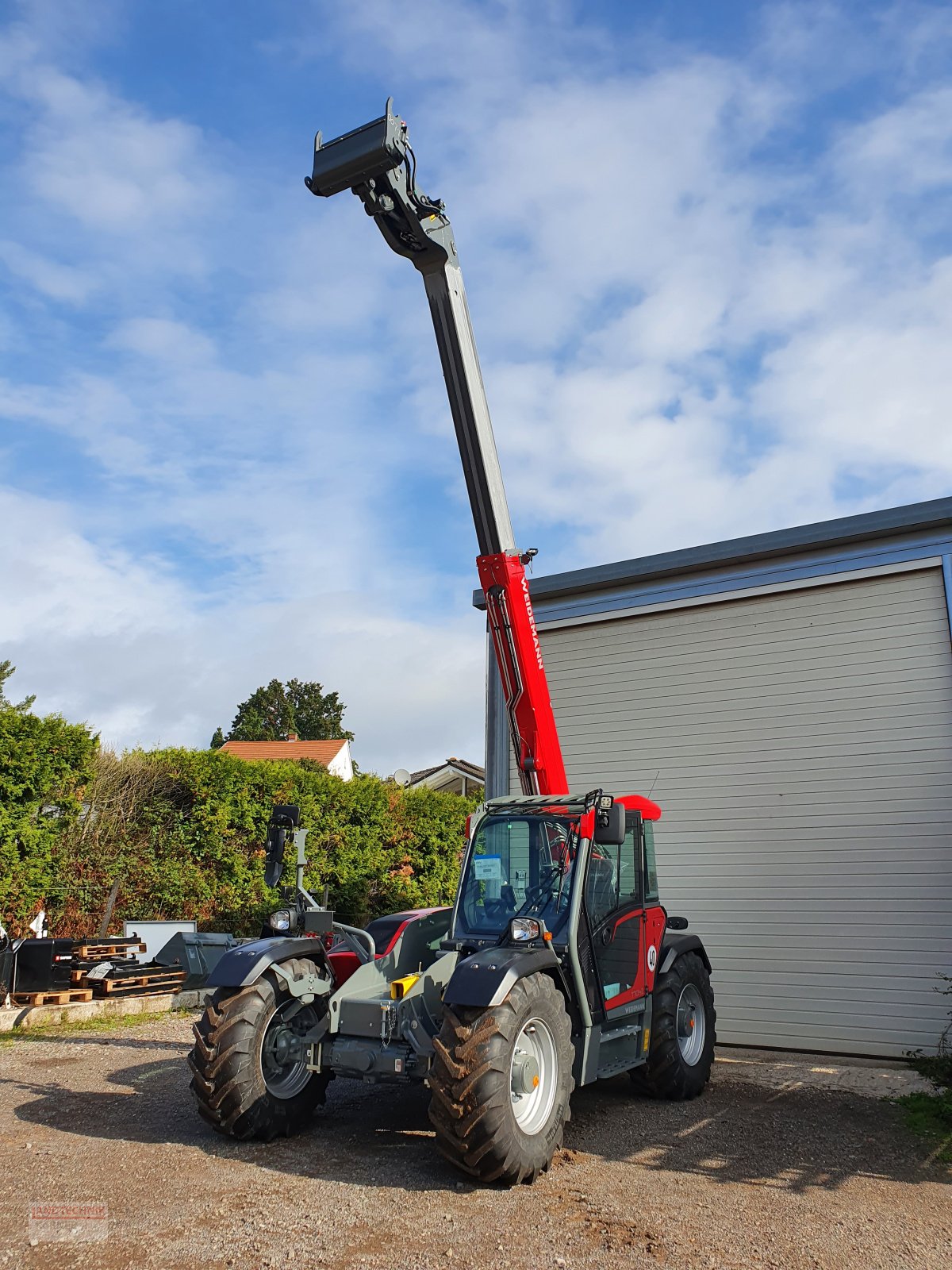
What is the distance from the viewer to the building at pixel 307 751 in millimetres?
37125

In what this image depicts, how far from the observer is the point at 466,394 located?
22.2 ft

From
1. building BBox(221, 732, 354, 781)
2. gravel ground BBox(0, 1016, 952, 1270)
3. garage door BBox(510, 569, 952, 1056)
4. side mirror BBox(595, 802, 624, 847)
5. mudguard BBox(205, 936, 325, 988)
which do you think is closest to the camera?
gravel ground BBox(0, 1016, 952, 1270)

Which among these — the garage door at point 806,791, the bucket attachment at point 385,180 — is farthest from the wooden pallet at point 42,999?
the bucket attachment at point 385,180

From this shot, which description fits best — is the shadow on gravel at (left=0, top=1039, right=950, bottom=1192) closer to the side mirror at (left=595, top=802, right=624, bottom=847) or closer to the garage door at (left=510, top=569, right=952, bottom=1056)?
the garage door at (left=510, top=569, right=952, bottom=1056)

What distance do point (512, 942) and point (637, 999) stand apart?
142 cm

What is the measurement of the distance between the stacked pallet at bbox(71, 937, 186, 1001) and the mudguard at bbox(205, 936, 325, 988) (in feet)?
15.8

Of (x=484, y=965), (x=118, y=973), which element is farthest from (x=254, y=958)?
(x=118, y=973)

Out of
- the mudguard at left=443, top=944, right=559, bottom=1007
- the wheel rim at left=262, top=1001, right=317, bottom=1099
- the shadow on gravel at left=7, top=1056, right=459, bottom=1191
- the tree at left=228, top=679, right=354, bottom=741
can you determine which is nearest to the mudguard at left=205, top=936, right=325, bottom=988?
the wheel rim at left=262, top=1001, right=317, bottom=1099

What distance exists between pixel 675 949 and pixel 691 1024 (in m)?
0.61

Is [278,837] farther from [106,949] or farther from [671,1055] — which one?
[106,949]

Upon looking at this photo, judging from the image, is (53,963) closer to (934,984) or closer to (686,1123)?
(686,1123)

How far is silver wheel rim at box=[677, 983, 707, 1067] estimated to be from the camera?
22.6 feet

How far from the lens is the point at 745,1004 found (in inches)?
340

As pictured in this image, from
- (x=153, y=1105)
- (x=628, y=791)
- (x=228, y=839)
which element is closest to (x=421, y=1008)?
(x=153, y=1105)
